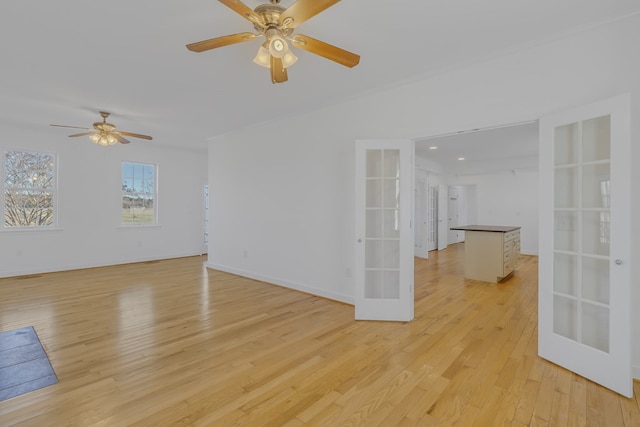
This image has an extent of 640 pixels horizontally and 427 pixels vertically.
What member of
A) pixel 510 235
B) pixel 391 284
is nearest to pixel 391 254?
pixel 391 284

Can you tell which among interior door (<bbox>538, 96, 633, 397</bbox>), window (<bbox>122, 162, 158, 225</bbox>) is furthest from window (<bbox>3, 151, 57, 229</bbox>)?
interior door (<bbox>538, 96, 633, 397</bbox>)

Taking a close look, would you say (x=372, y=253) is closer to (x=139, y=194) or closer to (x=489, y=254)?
(x=489, y=254)

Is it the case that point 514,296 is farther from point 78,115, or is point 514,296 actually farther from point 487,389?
point 78,115

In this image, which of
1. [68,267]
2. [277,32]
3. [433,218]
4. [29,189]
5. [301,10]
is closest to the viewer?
[301,10]

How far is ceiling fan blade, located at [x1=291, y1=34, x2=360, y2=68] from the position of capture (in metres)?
2.07

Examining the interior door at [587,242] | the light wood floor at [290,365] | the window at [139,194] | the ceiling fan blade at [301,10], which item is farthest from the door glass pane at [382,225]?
the window at [139,194]

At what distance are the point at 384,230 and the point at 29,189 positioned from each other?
22.7ft

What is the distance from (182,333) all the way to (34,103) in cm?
408

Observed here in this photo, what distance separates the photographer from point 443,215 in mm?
9586

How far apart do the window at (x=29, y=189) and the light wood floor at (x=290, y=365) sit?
7.28ft

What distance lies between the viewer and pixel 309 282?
4.62 metres

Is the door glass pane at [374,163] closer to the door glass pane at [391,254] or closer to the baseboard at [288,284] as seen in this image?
the door glass pane at [391,254]

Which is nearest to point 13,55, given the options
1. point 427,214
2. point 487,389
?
point 487,389

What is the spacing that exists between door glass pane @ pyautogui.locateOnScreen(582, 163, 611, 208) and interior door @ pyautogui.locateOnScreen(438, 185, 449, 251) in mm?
7182
